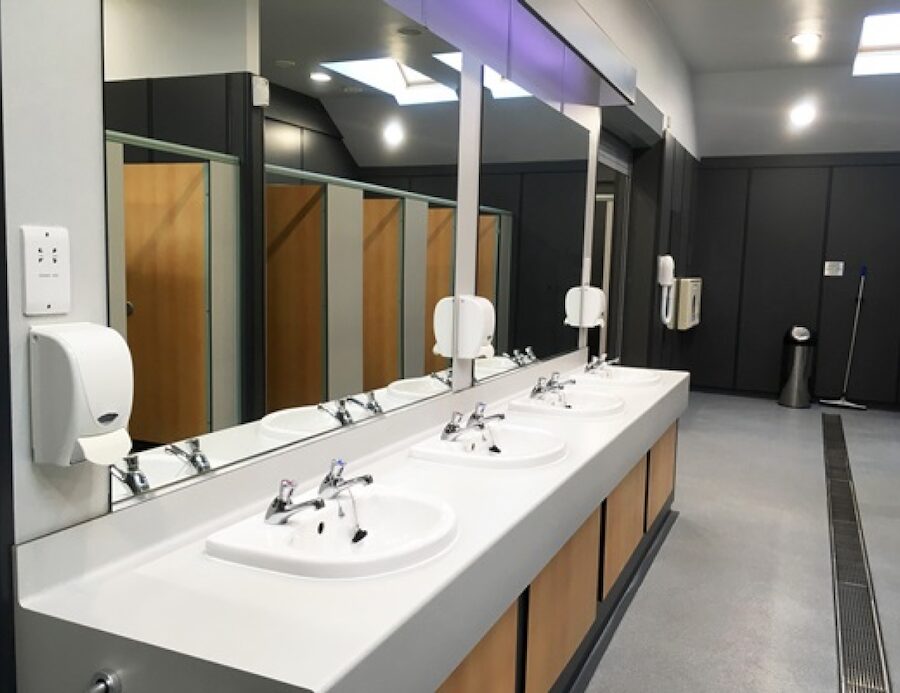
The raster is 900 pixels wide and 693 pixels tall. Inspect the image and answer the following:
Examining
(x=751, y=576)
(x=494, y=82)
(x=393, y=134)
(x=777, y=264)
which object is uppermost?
(x=494, y=82)

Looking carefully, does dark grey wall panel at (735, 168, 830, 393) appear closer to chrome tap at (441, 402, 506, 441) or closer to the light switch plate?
chrome tap at (441, 402, 506, 441)

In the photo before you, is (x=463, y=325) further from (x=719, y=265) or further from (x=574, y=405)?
(x=719, y=265)

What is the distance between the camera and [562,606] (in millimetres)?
2279

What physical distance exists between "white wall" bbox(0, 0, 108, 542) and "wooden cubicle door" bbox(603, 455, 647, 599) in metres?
1.97

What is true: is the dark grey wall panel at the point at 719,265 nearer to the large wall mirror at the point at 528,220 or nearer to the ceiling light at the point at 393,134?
the large wall mirror at the point at 528,220

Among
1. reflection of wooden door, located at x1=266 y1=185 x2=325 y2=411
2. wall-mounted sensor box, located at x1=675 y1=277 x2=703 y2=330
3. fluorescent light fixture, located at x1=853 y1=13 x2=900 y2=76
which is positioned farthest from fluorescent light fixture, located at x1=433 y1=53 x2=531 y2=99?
fluorescent light fixture, located at x1=853 y1=13 x2=900 y2=76

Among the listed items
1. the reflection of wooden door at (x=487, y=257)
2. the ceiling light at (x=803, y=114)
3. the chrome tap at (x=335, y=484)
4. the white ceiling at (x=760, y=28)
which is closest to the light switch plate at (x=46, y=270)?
the chrome tap at (x=335, y=484)

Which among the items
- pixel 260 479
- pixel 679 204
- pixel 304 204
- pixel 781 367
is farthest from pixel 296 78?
pixel 781 367

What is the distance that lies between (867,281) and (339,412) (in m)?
6.89

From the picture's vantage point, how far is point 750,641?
2873 mm

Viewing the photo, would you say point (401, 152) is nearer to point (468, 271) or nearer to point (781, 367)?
point (468, 271)

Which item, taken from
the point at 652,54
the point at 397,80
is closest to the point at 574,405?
the point at 397,80

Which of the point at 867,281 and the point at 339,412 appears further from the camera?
the point at 867,281

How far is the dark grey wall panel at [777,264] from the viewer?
7.57 meters
